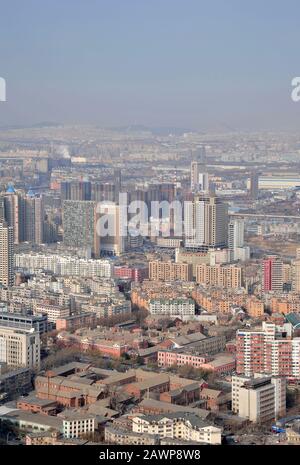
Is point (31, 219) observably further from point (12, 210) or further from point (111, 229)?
point (111, 229)

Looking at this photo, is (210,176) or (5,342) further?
(210,176)

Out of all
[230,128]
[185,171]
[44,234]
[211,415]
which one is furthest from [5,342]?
[185,171]

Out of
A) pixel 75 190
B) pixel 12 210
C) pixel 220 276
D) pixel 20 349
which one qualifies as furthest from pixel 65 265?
pixel 20 349

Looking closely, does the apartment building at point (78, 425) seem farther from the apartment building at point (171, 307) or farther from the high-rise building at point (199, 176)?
the high-rise building at point (199, 176)

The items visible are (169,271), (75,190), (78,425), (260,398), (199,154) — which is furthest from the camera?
(199,154)

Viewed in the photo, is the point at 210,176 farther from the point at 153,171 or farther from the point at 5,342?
the point at 5,342

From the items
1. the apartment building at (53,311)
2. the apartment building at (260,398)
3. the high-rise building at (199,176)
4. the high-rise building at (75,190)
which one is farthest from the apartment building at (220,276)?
the high-rise building at (199,176)
